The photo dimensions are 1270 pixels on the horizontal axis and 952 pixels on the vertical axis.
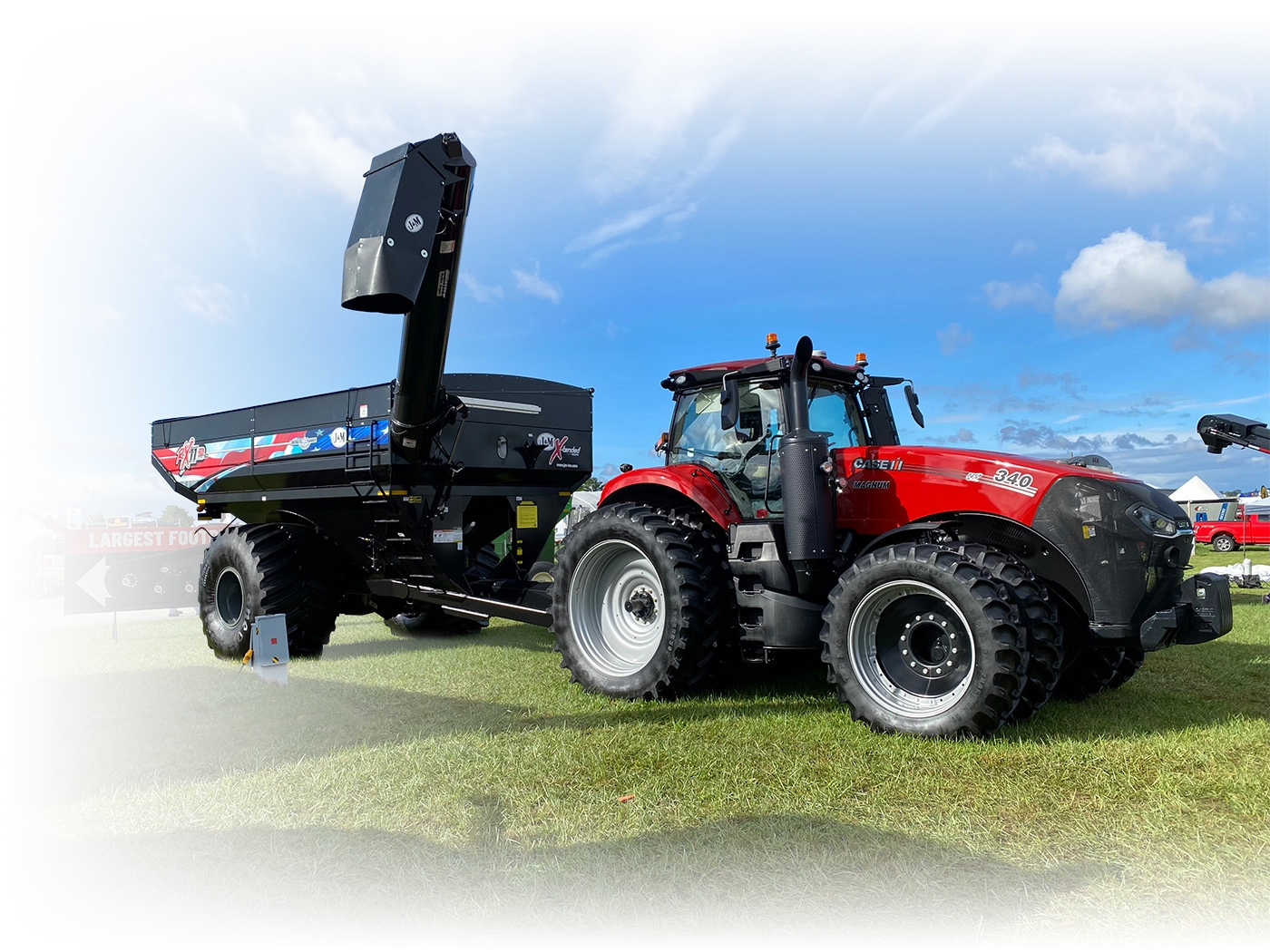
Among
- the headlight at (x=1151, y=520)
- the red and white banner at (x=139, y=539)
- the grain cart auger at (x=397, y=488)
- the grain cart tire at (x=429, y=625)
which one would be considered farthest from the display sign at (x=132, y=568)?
the headlight at (x=1151, y=520)

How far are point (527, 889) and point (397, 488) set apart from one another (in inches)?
196

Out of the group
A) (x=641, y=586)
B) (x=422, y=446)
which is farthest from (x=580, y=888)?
(x=422, y=446)

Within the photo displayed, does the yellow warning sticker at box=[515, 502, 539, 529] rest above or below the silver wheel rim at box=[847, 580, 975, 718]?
above

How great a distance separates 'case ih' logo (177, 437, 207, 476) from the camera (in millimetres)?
9078

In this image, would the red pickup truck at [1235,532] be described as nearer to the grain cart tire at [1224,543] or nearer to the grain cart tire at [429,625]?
the grain cart tire at [1224,543]

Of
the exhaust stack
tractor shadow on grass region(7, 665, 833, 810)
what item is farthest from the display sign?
the exhaust stack

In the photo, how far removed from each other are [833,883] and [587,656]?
3.31 m

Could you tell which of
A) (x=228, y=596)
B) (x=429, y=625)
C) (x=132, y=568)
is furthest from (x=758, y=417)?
(x=132, y=568)

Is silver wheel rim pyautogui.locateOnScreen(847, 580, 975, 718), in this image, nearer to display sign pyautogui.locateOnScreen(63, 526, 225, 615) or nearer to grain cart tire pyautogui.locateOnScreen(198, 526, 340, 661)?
grain cart tire pyautogui.locateOnScreen(198, 526, 340, 661)

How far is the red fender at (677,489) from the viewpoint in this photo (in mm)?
5590

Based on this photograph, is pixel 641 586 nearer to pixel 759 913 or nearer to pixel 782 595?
pixel 782 595

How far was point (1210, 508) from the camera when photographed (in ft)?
102

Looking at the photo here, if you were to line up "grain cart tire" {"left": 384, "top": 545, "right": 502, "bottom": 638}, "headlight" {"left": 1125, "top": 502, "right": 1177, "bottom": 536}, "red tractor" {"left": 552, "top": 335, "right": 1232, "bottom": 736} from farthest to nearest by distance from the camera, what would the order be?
1. "grain cart tire" {"left": 384, "top": 545, "right": 502, "bottom": 638}
2. "headlight" {"left": 1125, "top": 502, "right": 1177, "bottom": 536}
3. "red tractor" {"left": 552, "top": 335, "right": 1232, "bottom": 736}

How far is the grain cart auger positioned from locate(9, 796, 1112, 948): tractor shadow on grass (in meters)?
3.49
